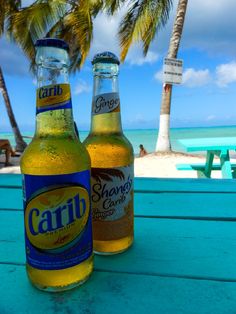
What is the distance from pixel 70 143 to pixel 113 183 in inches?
3.4

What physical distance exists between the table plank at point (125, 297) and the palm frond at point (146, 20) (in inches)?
203

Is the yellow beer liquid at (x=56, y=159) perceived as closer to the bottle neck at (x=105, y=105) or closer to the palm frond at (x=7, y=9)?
the bottle neck at (x=105, y=105)

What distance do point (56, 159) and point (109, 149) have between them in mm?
106

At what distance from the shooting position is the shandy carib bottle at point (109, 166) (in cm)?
42

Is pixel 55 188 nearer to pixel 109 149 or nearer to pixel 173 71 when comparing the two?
pixel 109 149

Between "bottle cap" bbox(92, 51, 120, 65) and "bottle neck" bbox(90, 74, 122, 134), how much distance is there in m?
0.02

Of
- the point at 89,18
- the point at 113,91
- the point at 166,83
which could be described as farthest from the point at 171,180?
the point at 89,18

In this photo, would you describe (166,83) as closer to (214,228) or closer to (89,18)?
(89,18)

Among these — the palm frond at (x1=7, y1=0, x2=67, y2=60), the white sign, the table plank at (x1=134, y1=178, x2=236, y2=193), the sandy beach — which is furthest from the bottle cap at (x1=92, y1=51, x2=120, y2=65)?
the palm frond at (x1=7, y1=0, x2=67, y2=60)

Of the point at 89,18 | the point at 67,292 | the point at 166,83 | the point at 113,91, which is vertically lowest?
the point at 67,292

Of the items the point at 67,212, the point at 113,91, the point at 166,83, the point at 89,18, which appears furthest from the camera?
the point at 89,18

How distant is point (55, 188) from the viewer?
0.34m

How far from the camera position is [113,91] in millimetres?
457

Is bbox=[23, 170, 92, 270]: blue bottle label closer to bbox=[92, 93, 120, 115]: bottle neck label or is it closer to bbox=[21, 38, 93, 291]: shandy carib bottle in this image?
bbox=[21, 38, 93, 291]: shandy carib bottle
